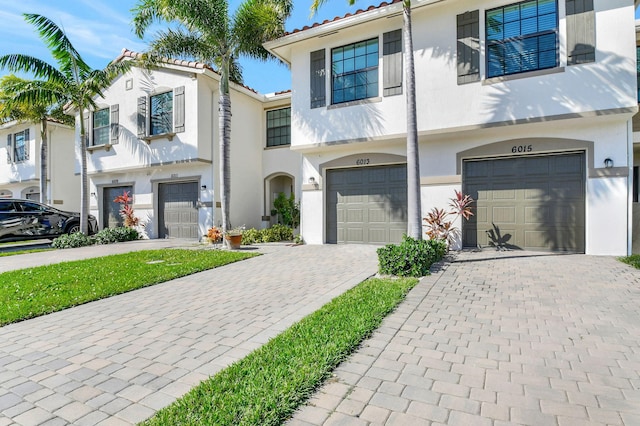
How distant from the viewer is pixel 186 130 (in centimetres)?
1348

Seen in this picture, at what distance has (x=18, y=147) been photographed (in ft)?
70.2

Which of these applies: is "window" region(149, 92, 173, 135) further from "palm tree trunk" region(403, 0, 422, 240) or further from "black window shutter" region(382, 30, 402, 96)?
"palm tree trunk" region(403, 0, 422, 240)

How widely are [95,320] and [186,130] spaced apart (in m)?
10.4

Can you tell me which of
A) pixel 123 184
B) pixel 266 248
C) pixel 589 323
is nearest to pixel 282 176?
pixel 266 248

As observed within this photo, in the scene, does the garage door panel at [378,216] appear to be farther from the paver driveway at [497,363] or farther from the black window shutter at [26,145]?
the black window shutter at [26,145]

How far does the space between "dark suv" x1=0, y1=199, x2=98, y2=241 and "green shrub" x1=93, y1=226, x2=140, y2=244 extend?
1.37m

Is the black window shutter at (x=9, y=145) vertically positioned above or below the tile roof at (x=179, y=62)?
below

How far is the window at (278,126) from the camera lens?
15.2m

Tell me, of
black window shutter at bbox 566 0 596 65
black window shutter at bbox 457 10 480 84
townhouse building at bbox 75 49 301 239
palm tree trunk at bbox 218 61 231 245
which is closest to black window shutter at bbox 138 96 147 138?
townhouse building at bbox 75 49 301 239

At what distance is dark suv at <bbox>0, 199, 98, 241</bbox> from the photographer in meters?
12.9

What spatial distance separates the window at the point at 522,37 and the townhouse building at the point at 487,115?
3cm

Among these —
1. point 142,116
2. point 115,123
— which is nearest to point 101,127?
point 115,123

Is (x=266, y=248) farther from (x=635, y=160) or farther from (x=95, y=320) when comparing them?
(x=635, y=160)

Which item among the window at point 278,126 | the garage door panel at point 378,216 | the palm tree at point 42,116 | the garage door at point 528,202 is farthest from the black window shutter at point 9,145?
the garage door at point 528,202
